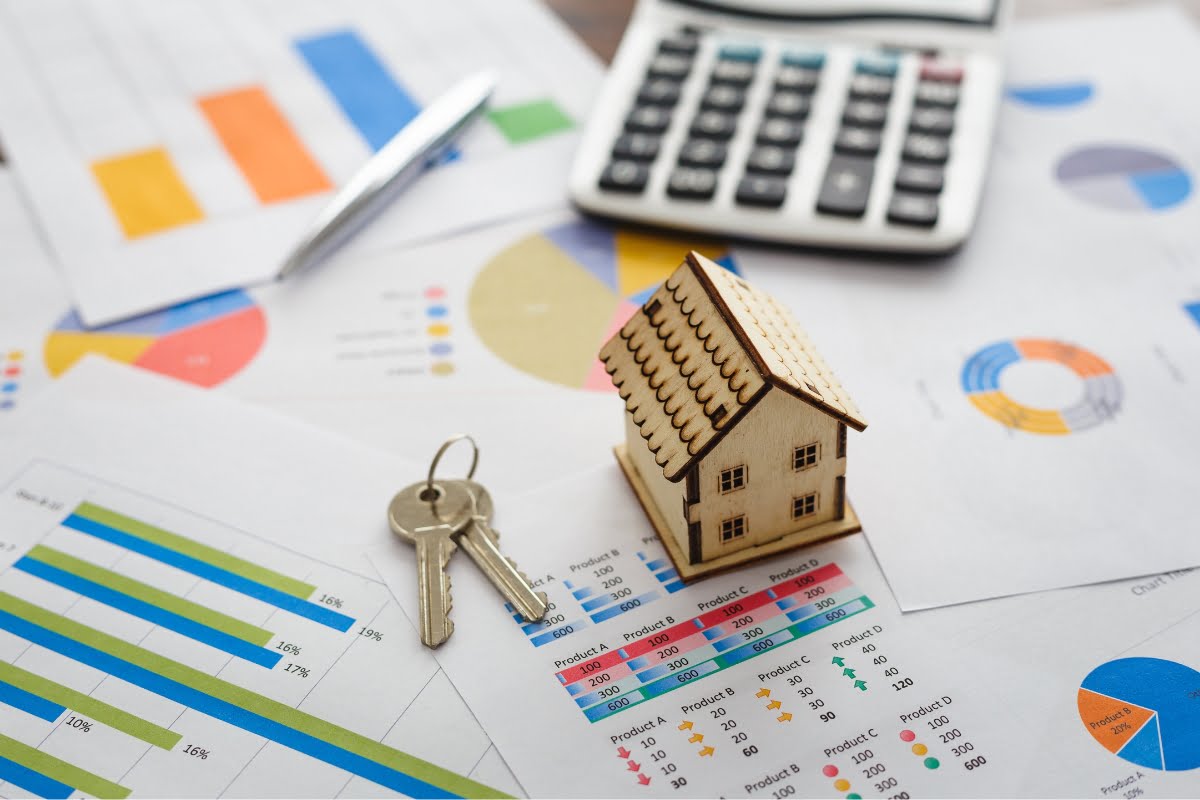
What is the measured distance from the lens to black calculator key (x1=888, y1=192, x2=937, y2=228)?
2.39 ft

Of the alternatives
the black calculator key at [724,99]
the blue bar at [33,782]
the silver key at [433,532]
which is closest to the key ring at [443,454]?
the silver key at [433,532]

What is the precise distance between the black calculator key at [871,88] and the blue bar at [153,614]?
529 millimetres

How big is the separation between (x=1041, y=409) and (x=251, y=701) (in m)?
0.44

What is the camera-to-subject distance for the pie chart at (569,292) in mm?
708

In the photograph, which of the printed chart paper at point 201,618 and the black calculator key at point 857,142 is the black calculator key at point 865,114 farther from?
the printed chart paper at point 201,618

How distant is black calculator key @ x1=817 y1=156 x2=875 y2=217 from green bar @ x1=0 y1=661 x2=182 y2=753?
476 millimetres

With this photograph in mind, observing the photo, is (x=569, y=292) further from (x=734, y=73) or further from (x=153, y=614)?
(x=153, y=614)

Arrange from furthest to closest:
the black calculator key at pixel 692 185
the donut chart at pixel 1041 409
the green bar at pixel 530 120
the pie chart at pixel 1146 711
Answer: the green bar at pixel 530 120
the black calculator key at pixel 692 185
the donut chart at pixel 1041 409
the pie chart at pixel 1146 711

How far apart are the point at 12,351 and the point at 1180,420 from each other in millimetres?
673

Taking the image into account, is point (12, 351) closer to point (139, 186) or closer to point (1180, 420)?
point (139, 186)

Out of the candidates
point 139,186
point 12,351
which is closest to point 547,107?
point 139,186

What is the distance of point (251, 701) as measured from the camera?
54 centimetres

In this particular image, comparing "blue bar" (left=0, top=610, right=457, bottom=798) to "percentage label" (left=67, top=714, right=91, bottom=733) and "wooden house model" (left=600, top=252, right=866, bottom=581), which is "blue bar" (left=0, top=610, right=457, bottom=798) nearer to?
"percentage label" (left=67, top=714, right=91, bottom=733)

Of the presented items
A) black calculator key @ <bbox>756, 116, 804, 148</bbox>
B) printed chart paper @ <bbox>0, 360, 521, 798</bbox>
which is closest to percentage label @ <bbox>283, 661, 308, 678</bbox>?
printed chart paper @ <bbox>0, 360, 521, 798</bbox>
